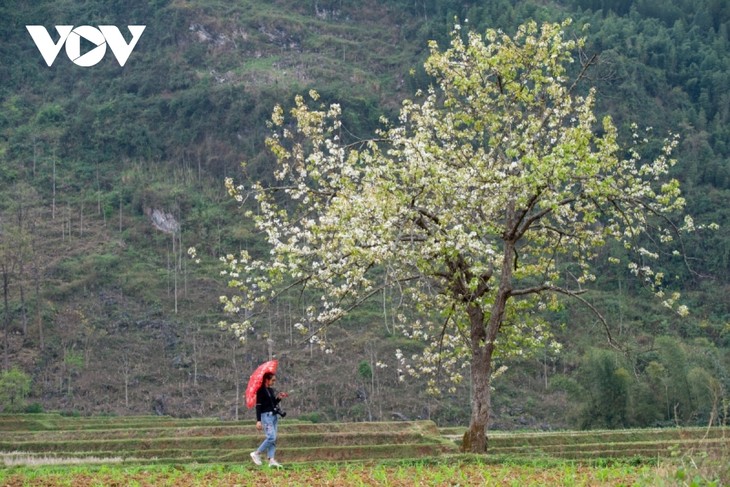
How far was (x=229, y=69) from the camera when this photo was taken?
129 meters

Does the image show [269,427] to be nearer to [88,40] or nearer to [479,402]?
[479,402]

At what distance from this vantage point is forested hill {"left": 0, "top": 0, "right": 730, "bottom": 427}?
67312mm

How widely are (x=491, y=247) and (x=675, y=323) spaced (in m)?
64.0

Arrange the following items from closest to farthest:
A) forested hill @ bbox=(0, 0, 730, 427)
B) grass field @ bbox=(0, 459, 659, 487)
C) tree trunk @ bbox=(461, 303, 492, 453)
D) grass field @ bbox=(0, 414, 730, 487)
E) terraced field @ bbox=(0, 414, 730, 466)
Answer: grass field @ bbox=(0, 414, 730, 487) → grass field @ bbox=(0, 459, 659, 487) → tree trunk @ bbox=(461, 303, 492, 453) → terraced field @ bbox=(0, 414, 730, 466) → forested hill @ bbox=(0, 0, 730, 427)

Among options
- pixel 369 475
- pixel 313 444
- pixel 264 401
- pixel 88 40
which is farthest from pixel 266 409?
pixel 88 40

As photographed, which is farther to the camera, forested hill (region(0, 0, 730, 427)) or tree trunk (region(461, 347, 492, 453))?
forested hill (region(0, 0, 730, 427))

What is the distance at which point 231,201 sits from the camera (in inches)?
4048

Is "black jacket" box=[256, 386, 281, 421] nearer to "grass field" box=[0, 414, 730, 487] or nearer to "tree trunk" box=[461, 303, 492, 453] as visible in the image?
"grass field" box=[0, 414, 730, 487]

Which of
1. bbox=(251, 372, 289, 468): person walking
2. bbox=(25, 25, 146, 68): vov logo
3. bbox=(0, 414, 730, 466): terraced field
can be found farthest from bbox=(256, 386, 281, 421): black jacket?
bbox=(25, 25, 146, 68): vov logo

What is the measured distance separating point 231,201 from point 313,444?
74.7 m

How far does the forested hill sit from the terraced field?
406cm

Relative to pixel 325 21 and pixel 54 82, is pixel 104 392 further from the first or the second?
pixel 325 21

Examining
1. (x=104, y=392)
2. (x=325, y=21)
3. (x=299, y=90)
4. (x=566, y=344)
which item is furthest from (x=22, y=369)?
(x=325, y=21)

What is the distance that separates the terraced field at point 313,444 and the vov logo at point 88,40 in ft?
328
